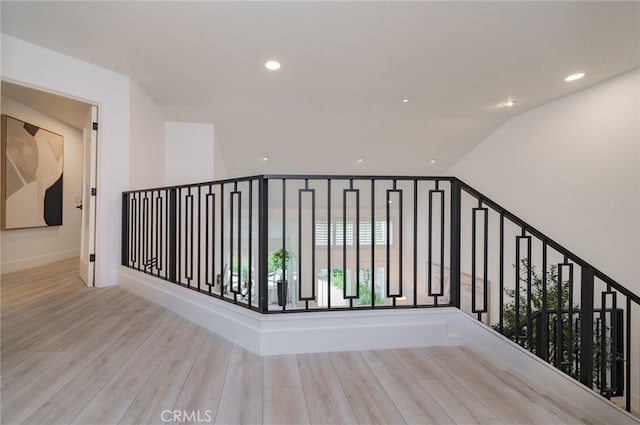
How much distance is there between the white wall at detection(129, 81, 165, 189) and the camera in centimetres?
345

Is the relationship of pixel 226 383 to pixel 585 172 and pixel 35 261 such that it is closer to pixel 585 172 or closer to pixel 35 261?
pixel 35 261

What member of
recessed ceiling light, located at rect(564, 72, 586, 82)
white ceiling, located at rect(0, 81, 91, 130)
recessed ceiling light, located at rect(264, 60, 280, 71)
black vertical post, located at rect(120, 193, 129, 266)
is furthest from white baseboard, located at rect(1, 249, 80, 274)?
recessed ceiling light, located at rect(564, 72, 586, 82)

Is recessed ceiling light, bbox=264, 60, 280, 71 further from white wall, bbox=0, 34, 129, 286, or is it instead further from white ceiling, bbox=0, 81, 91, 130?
white ceiling, bbox=0, 81, 91, 130

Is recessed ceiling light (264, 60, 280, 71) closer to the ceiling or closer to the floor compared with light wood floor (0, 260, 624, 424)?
closer to the ceiling

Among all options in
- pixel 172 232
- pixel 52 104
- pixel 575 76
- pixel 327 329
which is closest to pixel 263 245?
pixel 327 329

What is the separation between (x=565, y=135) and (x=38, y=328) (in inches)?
240

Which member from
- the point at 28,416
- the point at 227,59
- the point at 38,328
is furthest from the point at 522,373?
Answer: the point at 227,59

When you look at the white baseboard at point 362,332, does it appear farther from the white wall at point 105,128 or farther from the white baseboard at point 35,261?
the white baseboard at point 35,261

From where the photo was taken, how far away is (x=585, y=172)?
3824mm

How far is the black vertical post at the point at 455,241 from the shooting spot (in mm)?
2055

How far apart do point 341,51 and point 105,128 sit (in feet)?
8.72

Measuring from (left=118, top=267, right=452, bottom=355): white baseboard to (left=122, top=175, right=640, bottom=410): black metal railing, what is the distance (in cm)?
7

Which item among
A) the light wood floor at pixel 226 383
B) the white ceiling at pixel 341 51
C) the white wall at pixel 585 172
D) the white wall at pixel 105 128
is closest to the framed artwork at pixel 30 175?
the white wall at pixel 105 128

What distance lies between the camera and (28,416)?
121 centimetres
